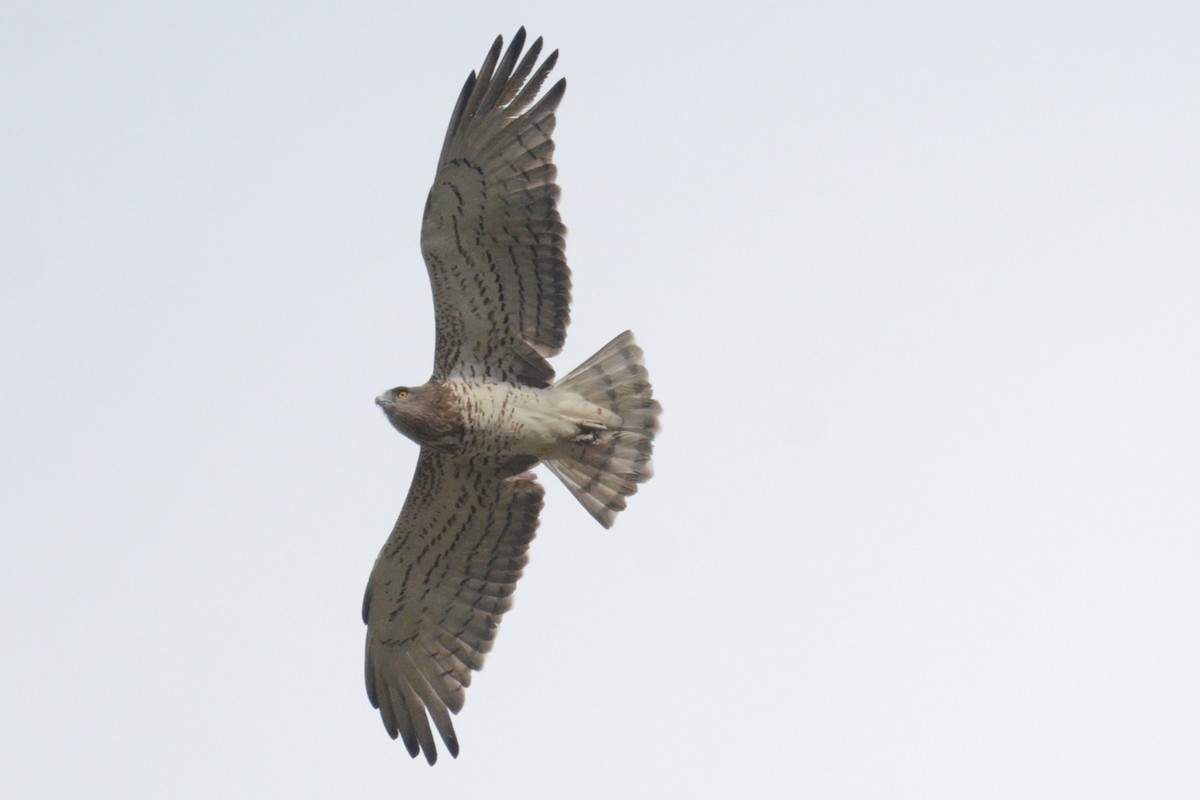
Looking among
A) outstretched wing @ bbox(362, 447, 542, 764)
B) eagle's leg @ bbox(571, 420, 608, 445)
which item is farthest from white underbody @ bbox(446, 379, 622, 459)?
outstretched wing @ bbox(362, 447, 542, 764)

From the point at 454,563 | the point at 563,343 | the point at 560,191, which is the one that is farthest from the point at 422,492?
the point at 560,191

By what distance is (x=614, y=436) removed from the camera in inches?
443

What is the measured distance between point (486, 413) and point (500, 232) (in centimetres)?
121

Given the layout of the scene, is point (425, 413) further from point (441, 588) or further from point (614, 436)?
point (441, 588)

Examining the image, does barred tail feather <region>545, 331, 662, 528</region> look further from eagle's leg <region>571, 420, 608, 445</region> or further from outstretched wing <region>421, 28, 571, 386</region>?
outstretched wing <region>421, 28, 571, 386</region>

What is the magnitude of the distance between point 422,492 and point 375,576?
2.52ft

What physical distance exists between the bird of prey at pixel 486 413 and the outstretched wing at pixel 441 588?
1cm

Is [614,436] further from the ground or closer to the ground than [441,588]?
further from the ground

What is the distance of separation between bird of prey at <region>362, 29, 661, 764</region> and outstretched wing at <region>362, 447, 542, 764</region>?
0.01m

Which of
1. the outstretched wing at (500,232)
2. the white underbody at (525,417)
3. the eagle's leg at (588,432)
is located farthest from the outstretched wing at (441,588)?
the outstretched wing at (500,232)

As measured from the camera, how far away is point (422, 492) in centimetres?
1145

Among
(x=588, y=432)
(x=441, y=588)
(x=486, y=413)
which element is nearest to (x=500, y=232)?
(x=486, y=413)

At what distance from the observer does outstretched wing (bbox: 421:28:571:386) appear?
34.3ft

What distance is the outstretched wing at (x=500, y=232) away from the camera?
34.3 feet
